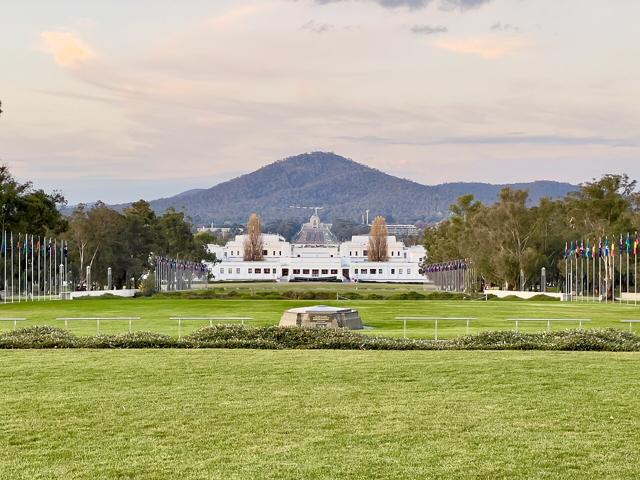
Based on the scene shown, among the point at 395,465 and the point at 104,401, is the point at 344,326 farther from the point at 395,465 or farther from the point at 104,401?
the point at 395,465

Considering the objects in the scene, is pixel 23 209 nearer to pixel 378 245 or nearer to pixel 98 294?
pixel 98 294

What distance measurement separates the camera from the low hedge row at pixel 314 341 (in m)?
22.1

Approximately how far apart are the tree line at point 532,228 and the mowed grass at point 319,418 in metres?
62.6

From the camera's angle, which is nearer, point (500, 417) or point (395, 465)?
point (395, 465)

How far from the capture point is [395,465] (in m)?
10.1

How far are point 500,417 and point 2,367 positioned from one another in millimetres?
9816

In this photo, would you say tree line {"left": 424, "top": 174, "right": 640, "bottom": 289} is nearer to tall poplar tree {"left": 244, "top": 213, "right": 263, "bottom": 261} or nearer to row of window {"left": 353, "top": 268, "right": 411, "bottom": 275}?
row of window {"left": 353, "top": 268, "right": 411, "bottom": 275}

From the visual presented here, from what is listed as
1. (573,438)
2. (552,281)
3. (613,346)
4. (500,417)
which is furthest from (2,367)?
(552,281)

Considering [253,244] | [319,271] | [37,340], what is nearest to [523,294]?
[37,340]

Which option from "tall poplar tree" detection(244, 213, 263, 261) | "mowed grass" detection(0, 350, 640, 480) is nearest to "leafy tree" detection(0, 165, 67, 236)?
"mowed grass" detection(0, 350, 640, 480)

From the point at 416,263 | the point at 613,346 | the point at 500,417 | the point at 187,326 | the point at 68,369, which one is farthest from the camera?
the point at 416,263

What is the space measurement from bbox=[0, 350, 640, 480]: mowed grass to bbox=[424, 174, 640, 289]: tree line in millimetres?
62558

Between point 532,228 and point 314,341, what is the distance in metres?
62.7

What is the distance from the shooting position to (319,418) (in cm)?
1260
